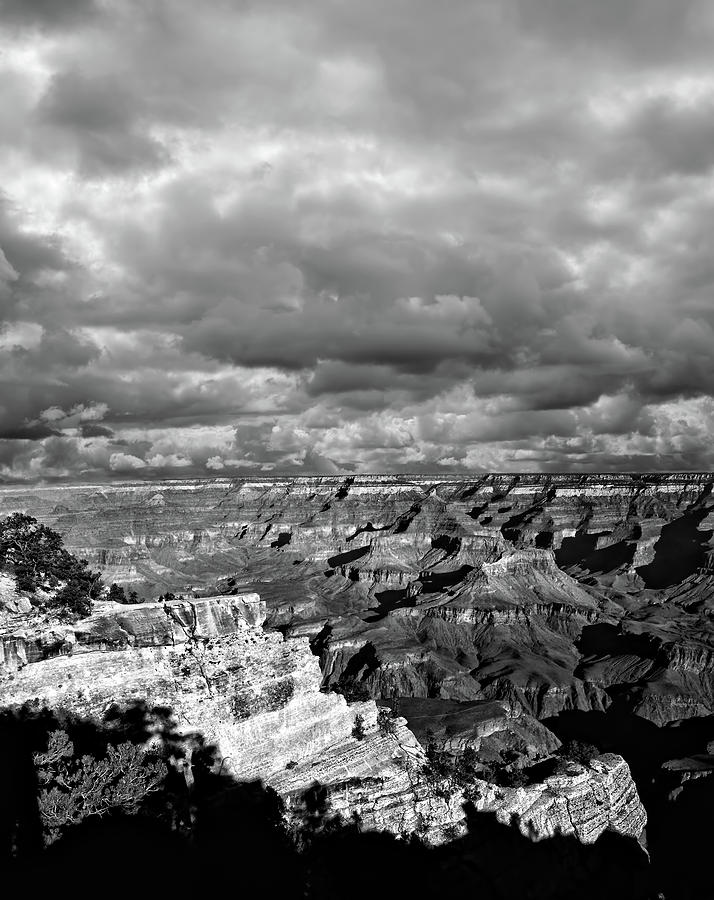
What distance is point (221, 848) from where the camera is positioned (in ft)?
113

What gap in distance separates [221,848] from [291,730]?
307 inches

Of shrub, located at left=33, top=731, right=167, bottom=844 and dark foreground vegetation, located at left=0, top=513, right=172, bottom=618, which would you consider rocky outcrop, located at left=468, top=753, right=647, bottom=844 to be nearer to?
shrub, located at left=33, top=731, right=167, bottom=844

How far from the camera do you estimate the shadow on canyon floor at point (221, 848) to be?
31828 millimetres

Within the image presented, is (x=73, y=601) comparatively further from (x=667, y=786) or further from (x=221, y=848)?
(x=667, y=786)

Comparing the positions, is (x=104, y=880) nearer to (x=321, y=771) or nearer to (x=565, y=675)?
(x=321, y=771)

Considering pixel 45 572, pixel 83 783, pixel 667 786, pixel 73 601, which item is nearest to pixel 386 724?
pixel 83 783

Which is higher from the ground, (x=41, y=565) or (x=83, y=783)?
(x=41, y=565)

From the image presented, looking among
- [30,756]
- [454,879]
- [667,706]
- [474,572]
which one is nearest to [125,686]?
[30,756]

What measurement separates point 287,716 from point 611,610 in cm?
16144

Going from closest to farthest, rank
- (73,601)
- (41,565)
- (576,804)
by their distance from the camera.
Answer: (576,804), (73,601), (41,565)

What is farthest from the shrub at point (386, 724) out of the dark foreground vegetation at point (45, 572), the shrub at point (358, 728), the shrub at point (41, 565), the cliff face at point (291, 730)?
the shrub at point (41, 565)

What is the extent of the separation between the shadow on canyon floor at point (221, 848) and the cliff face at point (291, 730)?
2.99 feet

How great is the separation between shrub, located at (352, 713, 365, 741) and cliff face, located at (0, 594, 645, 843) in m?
0.25

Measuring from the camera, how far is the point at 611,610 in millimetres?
181750
